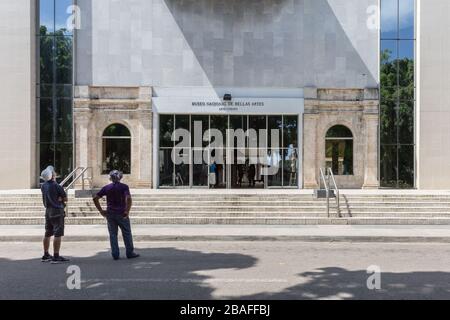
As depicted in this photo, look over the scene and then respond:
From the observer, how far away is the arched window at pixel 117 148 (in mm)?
20234

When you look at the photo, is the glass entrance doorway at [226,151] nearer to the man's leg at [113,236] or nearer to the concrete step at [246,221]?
the concrete step at [246,221]

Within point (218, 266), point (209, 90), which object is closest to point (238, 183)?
point (209, 90)

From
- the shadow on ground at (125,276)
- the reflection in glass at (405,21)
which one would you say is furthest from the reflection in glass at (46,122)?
the reflection in glass at (405,21)

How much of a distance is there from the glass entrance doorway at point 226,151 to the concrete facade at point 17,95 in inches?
226

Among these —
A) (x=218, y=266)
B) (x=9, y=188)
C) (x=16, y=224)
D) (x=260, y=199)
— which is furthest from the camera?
(x=9, y=188)

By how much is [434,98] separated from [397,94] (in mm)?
1547

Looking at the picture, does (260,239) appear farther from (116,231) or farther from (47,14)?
(47,14)

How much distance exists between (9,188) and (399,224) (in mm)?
15752

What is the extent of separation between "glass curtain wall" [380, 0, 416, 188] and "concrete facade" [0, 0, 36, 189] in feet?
51.3

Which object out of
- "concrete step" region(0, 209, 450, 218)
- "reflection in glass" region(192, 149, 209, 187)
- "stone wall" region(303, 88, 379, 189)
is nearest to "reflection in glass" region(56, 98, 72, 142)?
"reflection in glass" region(192, 149, 209, 187)

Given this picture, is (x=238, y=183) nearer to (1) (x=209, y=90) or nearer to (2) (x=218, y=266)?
(1) (x=209, y=90)

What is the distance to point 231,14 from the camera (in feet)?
66.3

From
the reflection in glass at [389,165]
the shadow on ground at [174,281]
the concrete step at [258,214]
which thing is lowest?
the shadow on ground at [174,281]

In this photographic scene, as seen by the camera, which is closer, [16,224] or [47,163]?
[16,224]
